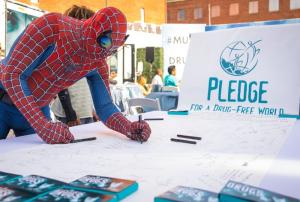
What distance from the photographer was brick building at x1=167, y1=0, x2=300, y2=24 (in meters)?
21.3

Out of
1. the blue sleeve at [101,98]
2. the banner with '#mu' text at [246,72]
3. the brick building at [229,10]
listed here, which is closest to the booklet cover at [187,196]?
the blue sleeve at [101,98]

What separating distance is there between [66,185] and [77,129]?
0.84 m

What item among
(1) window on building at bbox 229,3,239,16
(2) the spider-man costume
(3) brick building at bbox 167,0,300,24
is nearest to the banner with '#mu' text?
(2) the spider-man costume

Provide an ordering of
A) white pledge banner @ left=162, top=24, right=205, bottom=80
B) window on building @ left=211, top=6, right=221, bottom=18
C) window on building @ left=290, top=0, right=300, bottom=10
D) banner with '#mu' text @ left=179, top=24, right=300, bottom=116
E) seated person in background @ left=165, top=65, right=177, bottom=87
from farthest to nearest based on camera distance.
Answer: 1. window on building @ left=211, top=6, right=221, bottom=18
2. window on building @ left=290, top=0, right=300, bottom=10
3. white pledge banner @ left=162, top=24, right=205, bottom=80
4. seated person in background @ left=165, top=65, right=177, bottom=87
5. banner with '#mu' text @ left=179, top=24, right=300, bottom=116

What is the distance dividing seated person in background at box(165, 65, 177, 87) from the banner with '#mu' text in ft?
13.7

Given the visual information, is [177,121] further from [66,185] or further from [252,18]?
[252,18]

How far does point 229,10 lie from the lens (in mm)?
23297

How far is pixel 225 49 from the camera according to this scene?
2.14 meters

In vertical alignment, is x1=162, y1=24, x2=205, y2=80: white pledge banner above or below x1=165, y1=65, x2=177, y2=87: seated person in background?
above

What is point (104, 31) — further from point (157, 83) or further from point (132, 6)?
point (132, 6)

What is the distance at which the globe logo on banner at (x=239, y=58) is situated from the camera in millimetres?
2059

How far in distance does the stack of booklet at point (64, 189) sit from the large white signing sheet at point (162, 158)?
3cm

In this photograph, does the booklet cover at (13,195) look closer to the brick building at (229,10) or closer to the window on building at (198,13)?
the brick building at (229,10)

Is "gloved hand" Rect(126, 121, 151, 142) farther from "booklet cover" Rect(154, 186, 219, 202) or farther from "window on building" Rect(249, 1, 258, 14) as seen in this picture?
"window on building" Rect(249, 1, 258, 14)
